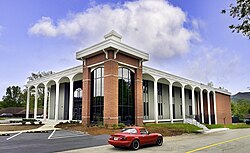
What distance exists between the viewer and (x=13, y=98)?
8906 cm

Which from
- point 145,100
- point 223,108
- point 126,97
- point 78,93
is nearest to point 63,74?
point 78,93

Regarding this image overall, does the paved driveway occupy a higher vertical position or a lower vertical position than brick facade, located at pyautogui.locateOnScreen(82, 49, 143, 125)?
lower

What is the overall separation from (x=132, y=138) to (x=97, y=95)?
47.5 feet

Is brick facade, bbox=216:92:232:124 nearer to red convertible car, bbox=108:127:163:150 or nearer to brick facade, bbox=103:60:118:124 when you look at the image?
brick facade, bbox=103:60:118:124

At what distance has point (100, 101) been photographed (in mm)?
25672

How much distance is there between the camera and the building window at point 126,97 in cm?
2558

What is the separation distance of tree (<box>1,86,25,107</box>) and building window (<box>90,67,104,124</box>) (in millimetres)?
67830

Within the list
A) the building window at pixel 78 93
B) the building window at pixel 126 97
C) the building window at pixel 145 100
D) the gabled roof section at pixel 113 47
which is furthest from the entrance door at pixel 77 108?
the building window at pixel 126 97

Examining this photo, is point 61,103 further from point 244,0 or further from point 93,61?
point 244,0

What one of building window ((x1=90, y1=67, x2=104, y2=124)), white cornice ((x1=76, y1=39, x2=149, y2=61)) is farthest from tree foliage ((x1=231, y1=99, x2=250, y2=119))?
building window ((x1=90, y1=67, x2=104, y2=124))

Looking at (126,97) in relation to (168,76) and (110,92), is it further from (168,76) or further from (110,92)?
(168,76)

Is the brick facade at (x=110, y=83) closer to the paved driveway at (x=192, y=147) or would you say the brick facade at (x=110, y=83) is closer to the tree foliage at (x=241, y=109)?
the paved driveway at (x=192, y=147)

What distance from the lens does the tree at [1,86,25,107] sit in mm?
85000

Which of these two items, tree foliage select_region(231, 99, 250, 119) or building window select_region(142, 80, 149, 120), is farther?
tree foliage select_region(231, 99, 250, 119)
